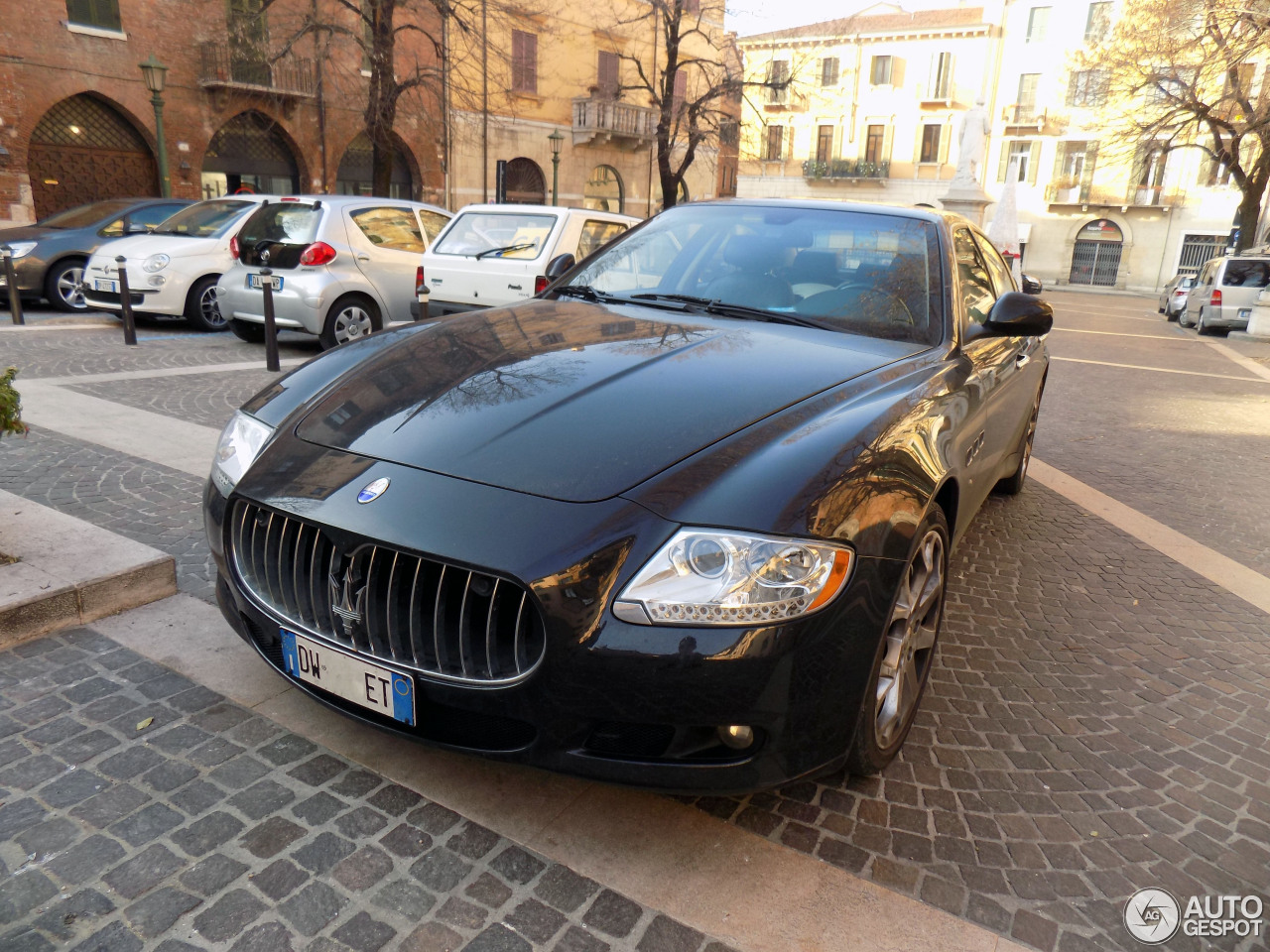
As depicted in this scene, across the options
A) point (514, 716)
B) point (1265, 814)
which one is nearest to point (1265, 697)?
point (1265, 814)

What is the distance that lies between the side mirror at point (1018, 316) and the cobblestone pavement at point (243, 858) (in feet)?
→ 7.78

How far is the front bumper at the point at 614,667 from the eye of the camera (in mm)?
1895

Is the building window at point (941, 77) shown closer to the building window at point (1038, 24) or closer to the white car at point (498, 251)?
the building window at point (1038, 24)

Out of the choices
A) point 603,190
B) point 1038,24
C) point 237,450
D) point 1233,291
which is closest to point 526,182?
point 603,190

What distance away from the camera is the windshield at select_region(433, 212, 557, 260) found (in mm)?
8648

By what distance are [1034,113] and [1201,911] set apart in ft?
167

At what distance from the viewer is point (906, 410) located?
254cm

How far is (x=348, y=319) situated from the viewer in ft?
30.0

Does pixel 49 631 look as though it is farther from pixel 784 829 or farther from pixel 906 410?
pixel 906 410

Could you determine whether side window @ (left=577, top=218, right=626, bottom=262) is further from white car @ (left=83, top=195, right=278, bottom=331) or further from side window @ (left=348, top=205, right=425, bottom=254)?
white car @ (left=83, top=195, right=278, bottom=331)

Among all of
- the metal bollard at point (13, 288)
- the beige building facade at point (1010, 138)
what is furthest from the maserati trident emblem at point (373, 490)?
the beige building facade at point (1010, 138)

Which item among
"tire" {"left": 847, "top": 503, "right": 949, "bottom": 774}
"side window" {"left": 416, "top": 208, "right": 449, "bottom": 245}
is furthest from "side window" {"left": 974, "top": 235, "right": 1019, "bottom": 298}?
"side window" {"left": 416, "top": 208, "right": 449, "bottom": 245}

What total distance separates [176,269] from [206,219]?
0.91 meters

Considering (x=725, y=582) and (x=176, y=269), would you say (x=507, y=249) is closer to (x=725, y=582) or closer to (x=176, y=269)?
(x=176, y=269)
